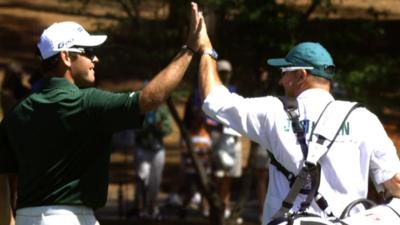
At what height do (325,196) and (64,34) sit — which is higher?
(64,34)

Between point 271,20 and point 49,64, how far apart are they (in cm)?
599

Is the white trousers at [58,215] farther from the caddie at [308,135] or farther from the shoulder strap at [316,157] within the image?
the shoulder strap at [316,157]

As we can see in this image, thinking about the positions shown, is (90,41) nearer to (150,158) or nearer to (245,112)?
(245,112)

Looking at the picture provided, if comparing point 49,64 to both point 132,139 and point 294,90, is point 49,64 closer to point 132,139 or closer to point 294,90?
point 294,90

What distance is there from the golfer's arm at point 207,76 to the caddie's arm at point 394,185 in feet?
3.14

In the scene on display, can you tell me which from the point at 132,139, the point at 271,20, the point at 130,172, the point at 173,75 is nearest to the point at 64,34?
the point at 173,75

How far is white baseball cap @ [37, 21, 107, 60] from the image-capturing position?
5.29 metres

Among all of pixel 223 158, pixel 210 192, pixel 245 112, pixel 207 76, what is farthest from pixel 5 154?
pixel 223 158

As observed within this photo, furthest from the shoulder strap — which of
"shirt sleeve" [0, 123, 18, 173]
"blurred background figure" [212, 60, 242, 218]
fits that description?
"blurred background figure" [212, 60, 242, 218]

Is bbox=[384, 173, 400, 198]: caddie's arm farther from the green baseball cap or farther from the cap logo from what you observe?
the cap logo

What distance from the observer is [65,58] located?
17.4 feet

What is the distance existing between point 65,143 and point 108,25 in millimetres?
7333

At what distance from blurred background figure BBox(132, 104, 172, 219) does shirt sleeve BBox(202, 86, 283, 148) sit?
295 inches

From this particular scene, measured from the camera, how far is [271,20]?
11117 millimetres
